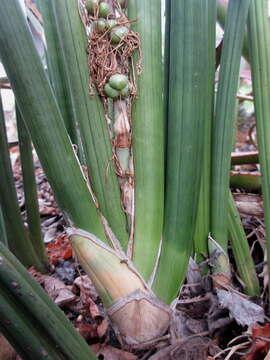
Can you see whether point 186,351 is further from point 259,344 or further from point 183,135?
point 183,135

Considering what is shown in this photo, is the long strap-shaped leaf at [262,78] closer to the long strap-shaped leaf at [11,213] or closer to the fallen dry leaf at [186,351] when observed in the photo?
the fallen dry leaf at [186,351]

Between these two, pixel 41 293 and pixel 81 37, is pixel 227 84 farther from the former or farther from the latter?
pixel 41 293

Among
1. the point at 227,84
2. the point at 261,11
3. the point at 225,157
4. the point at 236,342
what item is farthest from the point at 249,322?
the point at 261,11

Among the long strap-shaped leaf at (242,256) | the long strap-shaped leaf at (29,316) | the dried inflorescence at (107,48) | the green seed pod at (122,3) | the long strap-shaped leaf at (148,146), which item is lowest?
the long strap-shaped leaf at (242,256)

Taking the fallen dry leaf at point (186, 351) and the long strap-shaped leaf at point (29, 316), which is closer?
the long strap-shaped leaf at point (29, 316)

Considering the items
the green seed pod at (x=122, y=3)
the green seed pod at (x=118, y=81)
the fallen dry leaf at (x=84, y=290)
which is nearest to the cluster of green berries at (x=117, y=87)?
the green seed pod at (x=118, y=81)

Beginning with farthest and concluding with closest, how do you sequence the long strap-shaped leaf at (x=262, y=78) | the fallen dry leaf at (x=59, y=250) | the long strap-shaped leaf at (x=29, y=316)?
the fallen dry leaf at (x=59, y=250), the long strap-shaped leaf at (x=262, y=78), the long strap-shaped leaf at (x=29, y=316)

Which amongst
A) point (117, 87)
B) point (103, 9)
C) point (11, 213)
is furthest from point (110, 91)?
point (11, 213)
